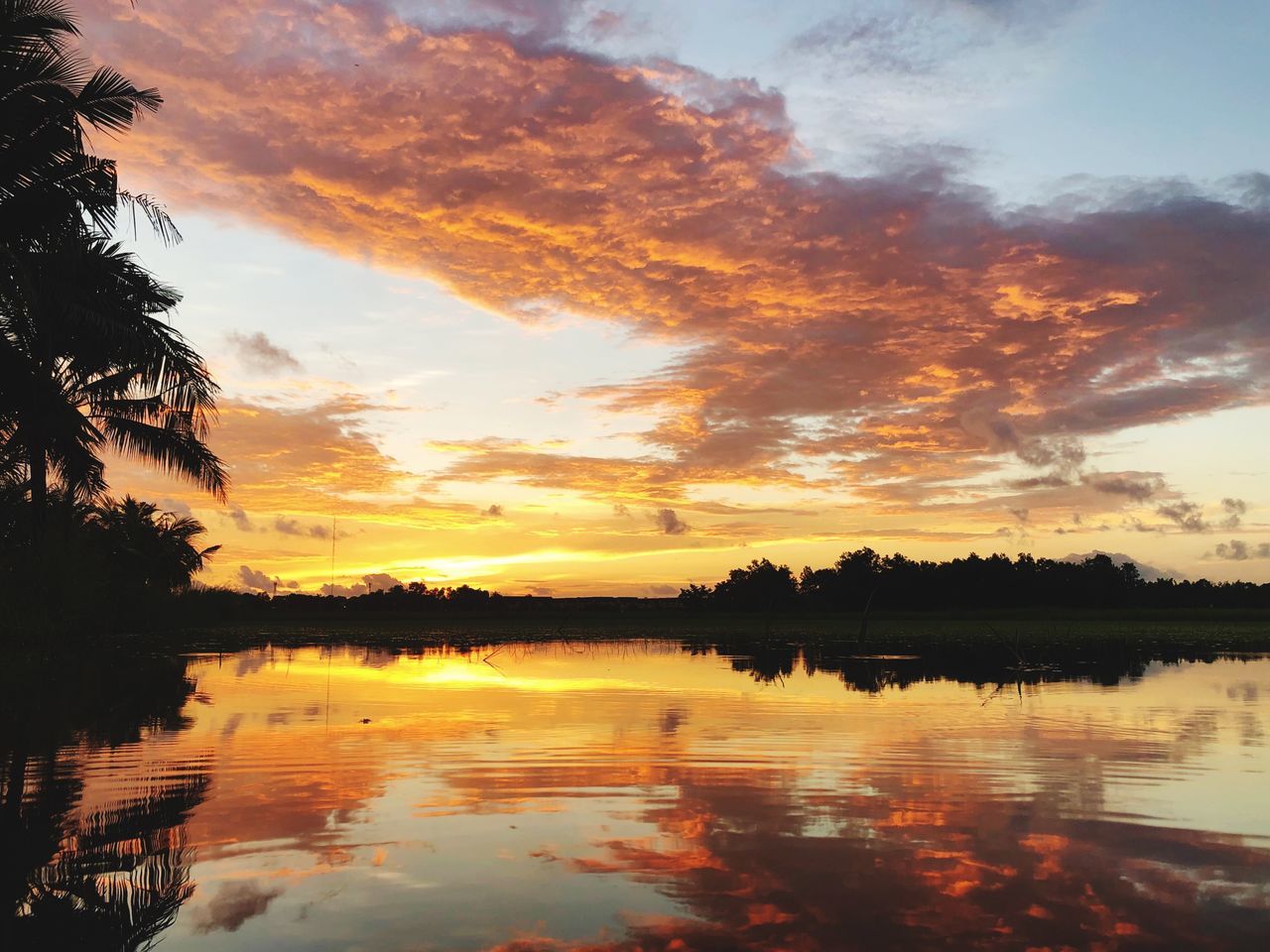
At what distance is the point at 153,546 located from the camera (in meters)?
64.6

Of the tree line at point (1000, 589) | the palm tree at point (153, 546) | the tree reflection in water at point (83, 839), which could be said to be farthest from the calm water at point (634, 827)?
the tree line at point (1000, 589)

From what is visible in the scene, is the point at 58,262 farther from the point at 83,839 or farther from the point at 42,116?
the point at 83,839

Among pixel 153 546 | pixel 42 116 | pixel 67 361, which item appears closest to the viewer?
pixel 42 116

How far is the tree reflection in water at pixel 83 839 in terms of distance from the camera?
227 inches

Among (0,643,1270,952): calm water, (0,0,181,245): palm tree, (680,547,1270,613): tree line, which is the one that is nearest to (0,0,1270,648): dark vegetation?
(0,0,181,245): palm tree

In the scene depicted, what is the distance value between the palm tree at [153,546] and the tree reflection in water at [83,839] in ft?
138

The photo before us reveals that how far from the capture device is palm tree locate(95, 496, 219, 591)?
5308cm

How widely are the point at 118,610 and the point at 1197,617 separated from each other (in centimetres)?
8003

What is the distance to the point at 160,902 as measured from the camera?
614 centimetres

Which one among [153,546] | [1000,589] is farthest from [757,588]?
[153,546]

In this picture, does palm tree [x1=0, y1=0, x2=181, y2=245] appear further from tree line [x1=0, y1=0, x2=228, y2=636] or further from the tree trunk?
the tree trunk

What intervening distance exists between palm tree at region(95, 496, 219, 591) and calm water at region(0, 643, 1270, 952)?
40370mm

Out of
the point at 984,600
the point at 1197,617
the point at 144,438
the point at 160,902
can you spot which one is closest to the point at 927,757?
the point at 160,902

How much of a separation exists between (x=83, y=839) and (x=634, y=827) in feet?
14.4
